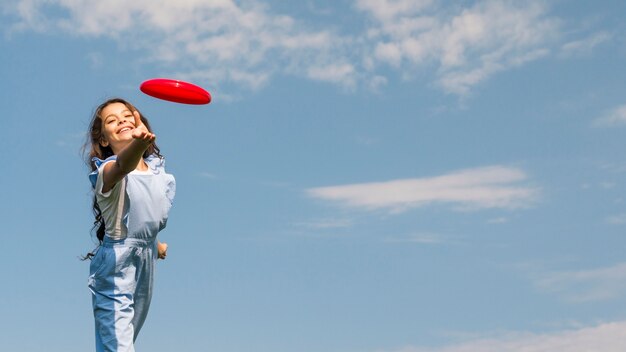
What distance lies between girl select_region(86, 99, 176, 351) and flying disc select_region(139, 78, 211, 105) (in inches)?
27.1

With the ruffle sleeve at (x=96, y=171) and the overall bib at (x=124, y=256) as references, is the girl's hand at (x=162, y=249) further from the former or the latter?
the ruffle sleeve at (x=96, y=171)

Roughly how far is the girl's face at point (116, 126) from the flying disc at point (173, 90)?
26 cm

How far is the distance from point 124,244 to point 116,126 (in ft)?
3.46

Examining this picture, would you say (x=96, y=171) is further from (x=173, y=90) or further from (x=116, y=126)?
(x=173, y=90)

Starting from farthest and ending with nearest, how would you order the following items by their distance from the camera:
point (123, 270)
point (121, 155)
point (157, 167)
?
1. point (157, 167)
2. point (123, 270)
3. point (121, 155)

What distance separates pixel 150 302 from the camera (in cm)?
649

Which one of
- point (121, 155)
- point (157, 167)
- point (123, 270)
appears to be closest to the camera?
point (121, 155)

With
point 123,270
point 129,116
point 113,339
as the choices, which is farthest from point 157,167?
point 113,339

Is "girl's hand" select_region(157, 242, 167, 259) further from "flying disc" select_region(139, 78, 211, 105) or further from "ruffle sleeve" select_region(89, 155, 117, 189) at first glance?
"flying disc" select_region(139, 78, 211, 105)

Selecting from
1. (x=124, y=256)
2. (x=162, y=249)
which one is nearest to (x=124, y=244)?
(x=124, y=256)

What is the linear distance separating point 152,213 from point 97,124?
109 centimetres

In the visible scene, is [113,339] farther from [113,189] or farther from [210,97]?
[210,97]

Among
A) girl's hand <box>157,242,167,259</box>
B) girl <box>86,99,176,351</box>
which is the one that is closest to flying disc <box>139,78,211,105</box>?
girl <box>86,99,176,351</box>

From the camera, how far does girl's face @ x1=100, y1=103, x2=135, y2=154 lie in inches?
259
